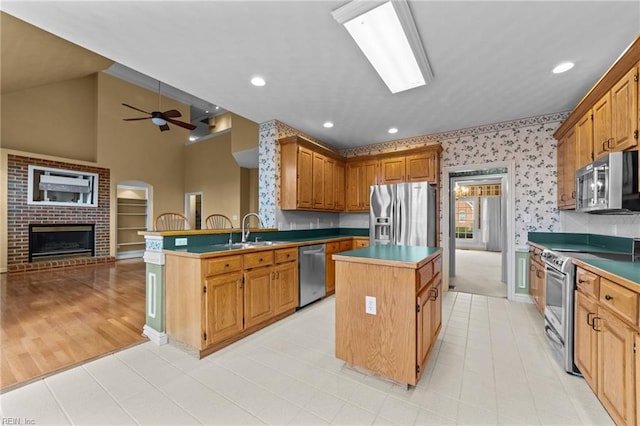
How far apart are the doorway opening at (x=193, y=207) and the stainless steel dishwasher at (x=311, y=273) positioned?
21.7ft

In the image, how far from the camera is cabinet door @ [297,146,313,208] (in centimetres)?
408

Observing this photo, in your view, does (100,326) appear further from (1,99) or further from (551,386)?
(1,99)

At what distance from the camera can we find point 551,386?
6.15ft

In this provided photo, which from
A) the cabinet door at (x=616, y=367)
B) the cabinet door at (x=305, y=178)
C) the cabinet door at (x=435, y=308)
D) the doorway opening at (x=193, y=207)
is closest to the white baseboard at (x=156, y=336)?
the cabinet door at (x=305, y=178)

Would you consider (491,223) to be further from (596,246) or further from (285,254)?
(285,254)

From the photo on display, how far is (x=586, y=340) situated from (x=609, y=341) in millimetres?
343

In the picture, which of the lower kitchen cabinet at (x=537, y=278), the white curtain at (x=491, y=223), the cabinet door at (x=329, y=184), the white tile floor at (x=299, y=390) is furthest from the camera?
the white curtain at (x=491, y=223)

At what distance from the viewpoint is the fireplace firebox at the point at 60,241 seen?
589 cm

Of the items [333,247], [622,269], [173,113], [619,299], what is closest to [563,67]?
[622,269]

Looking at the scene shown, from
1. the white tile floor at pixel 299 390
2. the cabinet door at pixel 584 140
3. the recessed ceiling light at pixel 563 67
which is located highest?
the recessed ceiling light at pixel 563 67

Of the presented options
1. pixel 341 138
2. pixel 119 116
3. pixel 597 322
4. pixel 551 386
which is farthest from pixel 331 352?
pixel 119 116

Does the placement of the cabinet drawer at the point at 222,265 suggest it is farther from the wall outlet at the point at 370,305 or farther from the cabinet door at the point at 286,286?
the wall outlet at the point at 370,305

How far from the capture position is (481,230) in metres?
10.1

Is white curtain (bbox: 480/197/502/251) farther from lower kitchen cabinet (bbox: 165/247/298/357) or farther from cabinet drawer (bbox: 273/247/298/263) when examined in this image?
lower kitchen cabinet (bbox: 165/247/298/357)
